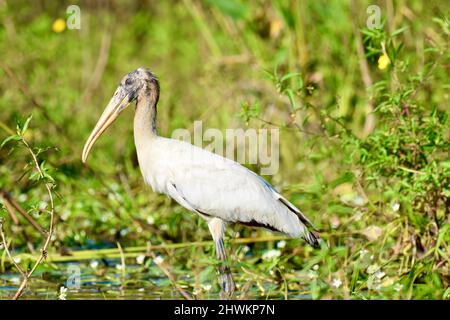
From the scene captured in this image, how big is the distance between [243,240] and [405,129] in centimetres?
163

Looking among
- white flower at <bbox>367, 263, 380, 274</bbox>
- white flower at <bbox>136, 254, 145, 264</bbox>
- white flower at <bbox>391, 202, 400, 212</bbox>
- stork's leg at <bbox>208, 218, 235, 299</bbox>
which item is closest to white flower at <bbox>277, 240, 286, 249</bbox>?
stork's leg at <bbox>208, 218, 235, 299</bbox>

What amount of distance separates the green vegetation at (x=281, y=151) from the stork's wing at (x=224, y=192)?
0.70 feet

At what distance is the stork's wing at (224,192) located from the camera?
541 cm

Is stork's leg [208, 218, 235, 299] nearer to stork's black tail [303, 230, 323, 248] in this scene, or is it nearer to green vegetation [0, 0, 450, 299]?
green vegetation [0, 0, 450, 299]

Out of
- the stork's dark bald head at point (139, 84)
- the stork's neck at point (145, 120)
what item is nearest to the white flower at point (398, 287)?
the stork's neck at point (145, 120)

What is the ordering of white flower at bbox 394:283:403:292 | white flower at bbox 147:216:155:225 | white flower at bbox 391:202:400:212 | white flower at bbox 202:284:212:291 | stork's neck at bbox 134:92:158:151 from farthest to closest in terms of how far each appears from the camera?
white flower at bbox 147:216:155:225 → stork's neck at bbox 134:92:158:151 → white flower at bbox 391:202:400:212 → white flower at bbox 202:284:212:291 → white flower at bbox 394:283:403:292

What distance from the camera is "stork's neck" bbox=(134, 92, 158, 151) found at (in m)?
5.65

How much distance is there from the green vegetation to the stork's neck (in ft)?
1.50

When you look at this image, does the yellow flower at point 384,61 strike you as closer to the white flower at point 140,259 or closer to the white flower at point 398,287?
the white flower at point 398,287

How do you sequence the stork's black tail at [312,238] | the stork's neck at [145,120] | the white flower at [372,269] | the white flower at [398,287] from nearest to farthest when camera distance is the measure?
the white flower at [398,287]
the white flower at [372,269]
the stork's black tail at [312,238]
the stork's neck at [145,120]

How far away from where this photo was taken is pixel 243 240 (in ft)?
20.9

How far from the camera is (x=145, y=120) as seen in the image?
568 centimetres
